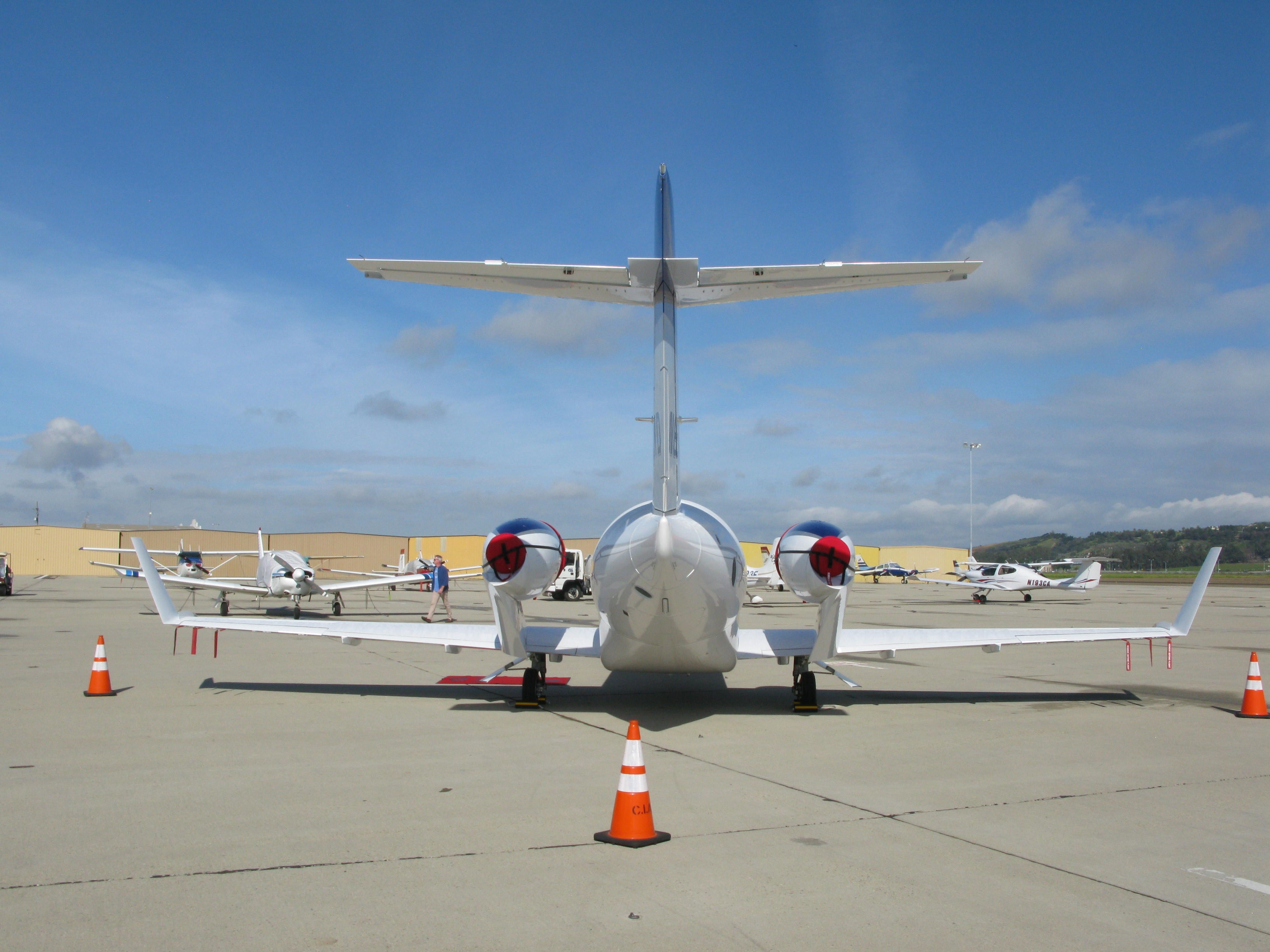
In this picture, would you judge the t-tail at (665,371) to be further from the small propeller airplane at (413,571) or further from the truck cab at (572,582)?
the truck cab at (572,582)

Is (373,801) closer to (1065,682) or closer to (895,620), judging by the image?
(1065,682)

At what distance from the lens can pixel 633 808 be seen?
5203mm

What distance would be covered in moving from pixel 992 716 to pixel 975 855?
5671 mm

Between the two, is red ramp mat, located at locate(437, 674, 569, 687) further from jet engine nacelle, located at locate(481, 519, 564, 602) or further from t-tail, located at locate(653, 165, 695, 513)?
t-tail, located at locate(653, 165, 695, 513)

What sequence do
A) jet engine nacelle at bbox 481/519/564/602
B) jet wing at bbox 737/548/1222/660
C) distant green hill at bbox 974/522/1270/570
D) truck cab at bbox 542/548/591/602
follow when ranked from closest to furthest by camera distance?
jet engine nacelle at bbox 481/519/564/602
jet wing at bbox 737/548/1222/660
truck cab at bbox 542/548/591/602
distant green hill at bbox 974/522/1270/570

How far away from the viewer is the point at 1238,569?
495ft

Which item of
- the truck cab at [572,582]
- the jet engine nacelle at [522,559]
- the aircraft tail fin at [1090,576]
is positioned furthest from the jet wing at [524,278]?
the aircraft tail fin at [1090,576]

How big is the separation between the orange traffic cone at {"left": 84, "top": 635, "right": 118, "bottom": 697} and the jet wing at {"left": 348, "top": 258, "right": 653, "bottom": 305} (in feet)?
21.9

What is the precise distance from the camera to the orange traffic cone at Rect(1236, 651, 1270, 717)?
10.1m

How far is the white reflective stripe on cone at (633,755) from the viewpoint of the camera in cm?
519

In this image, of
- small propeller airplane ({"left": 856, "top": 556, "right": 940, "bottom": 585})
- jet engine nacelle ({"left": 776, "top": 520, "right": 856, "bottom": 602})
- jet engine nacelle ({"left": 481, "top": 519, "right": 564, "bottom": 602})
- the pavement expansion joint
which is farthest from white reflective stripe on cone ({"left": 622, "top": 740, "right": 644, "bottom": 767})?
small propeller airplane ({"left": 856, "top": 556, "right": 940, "bottom": 585})

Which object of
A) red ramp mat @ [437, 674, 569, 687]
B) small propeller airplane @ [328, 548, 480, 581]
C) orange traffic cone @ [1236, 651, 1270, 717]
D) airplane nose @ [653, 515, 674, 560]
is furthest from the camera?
small propeller airplane @ [328, 548, 480, 581]

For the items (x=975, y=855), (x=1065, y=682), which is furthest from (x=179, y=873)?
(x=1065, y=682)

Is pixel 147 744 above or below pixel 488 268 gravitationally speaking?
below
